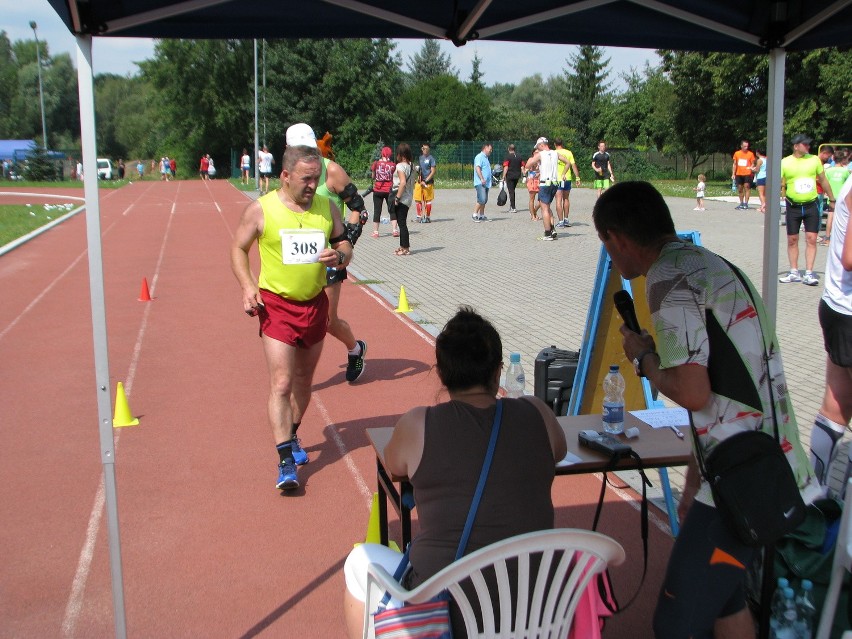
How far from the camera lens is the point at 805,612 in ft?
8.89

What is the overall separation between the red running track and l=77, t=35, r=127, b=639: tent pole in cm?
69

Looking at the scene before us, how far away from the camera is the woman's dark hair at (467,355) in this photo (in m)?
2.63

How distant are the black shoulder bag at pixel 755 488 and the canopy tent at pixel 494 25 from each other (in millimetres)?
1600

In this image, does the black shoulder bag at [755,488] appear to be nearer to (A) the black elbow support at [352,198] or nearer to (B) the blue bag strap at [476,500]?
(B) the blue bag strap at [476,500]

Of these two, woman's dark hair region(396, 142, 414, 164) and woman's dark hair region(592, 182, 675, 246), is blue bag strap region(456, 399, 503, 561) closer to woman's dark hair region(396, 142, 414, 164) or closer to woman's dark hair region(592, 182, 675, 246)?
woman's dark hair region(592, 182, 675, 246)

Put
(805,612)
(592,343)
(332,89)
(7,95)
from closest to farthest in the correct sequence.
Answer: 1. (805,612)
2. (592,343)
3. (332,89)
4. (7,95)

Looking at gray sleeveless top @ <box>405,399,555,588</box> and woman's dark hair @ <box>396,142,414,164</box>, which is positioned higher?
woman's dark hair @ <box>396,142,414,164</box>

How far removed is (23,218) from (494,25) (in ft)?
81.4

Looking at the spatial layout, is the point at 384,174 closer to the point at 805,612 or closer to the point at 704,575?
the point at 805,612

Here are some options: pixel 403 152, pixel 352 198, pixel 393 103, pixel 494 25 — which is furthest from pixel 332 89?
pixel 494 25

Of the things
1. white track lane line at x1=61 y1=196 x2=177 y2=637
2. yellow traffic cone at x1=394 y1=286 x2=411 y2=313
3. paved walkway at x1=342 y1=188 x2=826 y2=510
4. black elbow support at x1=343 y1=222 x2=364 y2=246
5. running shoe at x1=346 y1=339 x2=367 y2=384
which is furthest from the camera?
yellow traffic cone at x1=394 y1=286 x2=411 y2=313

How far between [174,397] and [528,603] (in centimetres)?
532

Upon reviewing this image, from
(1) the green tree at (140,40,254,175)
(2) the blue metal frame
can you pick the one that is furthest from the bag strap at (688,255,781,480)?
(1) the green tree at (140,40,254,175)

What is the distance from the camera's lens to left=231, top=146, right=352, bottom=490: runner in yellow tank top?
4.82m
